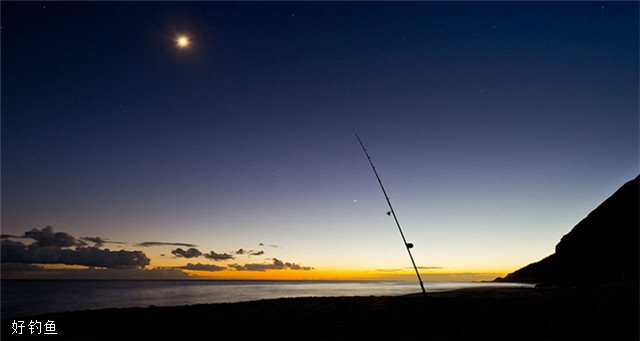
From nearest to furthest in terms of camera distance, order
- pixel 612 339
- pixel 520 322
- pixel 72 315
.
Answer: pixel 612 339 → pixel 520 322 → pixel 72 315

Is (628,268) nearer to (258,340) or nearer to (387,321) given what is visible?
(387,321)

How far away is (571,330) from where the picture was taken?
33.2 ft

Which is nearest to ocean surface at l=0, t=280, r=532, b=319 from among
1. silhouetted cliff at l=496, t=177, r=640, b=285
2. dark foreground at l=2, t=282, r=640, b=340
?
silhouetted cliff at l=496, t=177, r=640, b=285

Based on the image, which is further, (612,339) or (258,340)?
(258,340)

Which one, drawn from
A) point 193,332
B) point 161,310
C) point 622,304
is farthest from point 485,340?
point 161,310

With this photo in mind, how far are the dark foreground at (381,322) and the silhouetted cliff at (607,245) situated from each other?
25.9 meters

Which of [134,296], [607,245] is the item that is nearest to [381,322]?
[607,245]

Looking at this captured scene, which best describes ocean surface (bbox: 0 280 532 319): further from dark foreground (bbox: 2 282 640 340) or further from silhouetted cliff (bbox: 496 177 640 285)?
dark foreground (bbox: 2 282 640 340)

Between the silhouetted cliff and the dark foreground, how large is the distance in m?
25.9

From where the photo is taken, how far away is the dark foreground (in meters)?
10.5

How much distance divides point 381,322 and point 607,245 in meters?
43.2

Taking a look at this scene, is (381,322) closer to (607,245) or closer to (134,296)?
(607,245)

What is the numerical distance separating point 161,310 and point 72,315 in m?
4.50

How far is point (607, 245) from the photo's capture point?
4078 centimetres
